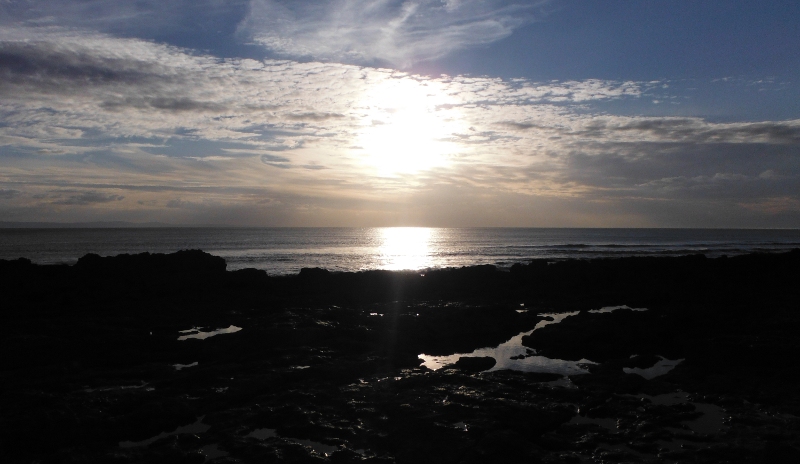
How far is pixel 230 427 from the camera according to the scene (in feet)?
32.4

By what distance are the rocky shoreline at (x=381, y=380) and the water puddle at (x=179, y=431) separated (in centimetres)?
6

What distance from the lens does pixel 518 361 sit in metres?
15.3

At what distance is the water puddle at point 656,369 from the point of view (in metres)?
13.6

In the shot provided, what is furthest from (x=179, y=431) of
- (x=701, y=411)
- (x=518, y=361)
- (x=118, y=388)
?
(x=701, y=411)

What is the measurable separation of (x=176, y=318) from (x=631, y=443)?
18.2 m

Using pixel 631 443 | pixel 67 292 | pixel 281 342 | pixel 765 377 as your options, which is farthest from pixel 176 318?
pixel 765 377

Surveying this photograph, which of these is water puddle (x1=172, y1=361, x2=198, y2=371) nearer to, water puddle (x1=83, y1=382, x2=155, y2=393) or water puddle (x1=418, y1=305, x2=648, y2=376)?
water puddle (x1=83, y1=382, x2=155, y2=393)

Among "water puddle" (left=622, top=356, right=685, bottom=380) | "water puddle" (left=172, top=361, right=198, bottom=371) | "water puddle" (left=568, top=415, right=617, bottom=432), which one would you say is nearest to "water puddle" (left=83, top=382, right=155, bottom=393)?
"water puddle" (left=172, top=361, right=198, bottom=371)

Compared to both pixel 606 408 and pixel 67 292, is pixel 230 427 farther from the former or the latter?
pixel 67 292

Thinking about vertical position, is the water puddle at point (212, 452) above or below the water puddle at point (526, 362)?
above

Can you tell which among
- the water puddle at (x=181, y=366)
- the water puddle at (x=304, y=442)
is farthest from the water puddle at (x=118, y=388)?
the water puddle at (x=304, y=442)

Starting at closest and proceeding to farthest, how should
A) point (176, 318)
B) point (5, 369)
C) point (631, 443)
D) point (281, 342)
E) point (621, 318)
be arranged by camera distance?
point (631, 443)
point (5, 369)
point (281, 342)
point (621, 318)
point (176, 318)

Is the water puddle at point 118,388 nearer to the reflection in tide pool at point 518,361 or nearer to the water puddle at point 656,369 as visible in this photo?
the reflection in tide pool at point 518,361

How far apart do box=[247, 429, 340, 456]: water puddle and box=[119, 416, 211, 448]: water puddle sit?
1177mm
